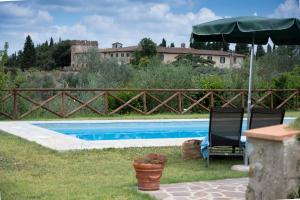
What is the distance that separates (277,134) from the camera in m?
4.29

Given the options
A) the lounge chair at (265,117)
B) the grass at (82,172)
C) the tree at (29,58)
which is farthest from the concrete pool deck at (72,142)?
the tree at (29,58)

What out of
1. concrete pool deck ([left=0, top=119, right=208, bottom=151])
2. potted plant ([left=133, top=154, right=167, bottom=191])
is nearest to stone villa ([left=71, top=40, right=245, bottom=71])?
concrete pool deck ([left=0, top=119, right=208, bottom=151])

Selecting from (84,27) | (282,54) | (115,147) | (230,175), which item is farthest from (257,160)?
(282,54)

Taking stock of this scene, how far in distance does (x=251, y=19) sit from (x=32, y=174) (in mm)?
3421

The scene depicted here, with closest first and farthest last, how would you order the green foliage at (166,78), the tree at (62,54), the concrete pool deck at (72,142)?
the concrete pool deck at (72,142), the green foliage at (166,78), the tree at (62,54)

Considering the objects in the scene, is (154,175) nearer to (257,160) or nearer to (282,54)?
(257,160)

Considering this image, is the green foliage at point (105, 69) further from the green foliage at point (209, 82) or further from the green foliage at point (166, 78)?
the green foliage at point (209, 82)

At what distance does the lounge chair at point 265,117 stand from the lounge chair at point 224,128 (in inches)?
6.6

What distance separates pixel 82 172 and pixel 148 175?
5.09ft

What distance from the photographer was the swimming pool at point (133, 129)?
11.9 meters

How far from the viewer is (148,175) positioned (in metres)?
5.26

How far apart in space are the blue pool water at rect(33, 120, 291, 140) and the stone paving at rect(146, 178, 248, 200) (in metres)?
5.88

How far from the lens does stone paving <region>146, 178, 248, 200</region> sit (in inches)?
201

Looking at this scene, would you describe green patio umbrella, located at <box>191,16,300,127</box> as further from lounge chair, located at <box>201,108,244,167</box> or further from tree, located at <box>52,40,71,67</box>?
tree, located at <box>52,40,71,67</box>
